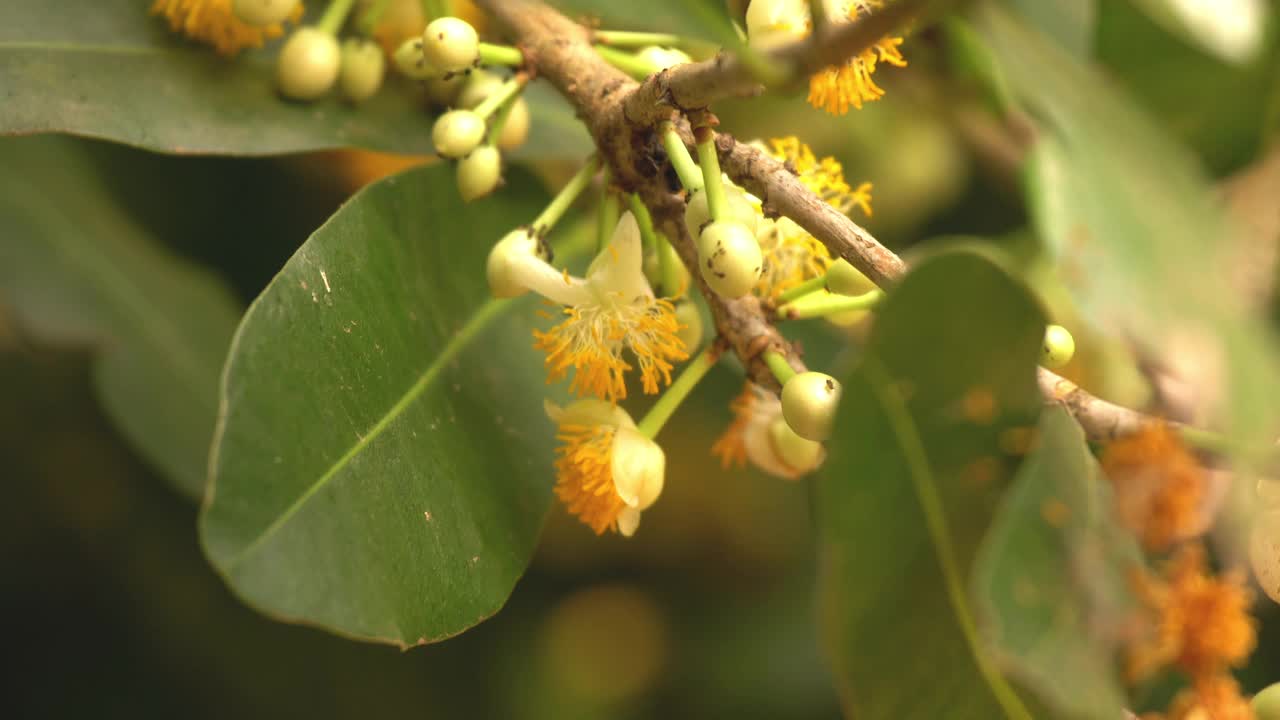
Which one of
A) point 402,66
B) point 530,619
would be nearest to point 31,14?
point 402,66

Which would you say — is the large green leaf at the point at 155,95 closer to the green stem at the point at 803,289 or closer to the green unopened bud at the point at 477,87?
the green unopened bud at the point at 477,87

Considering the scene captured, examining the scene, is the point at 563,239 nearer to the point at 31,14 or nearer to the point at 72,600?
the point at 31,14

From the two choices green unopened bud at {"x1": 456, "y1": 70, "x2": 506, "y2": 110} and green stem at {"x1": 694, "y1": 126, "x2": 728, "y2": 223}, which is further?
green unopened bud at {"x1": 456, "y1": 70, "x2": 506, "y2": 110}

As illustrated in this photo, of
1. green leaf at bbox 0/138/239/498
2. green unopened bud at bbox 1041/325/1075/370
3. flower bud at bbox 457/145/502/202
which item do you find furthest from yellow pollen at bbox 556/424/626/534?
green leaf at bbox 0/138/239/498

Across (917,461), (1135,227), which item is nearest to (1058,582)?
(917,461)

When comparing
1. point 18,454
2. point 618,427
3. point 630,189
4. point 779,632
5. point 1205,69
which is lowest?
point 779,632

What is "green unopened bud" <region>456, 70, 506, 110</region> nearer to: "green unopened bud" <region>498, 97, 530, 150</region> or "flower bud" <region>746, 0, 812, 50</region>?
"green unopened bud" <region>498, 97, 530, 150</region>

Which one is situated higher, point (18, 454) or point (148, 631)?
point (18, 454)
